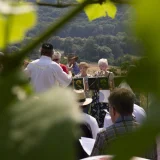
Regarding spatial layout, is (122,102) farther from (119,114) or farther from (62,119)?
(62,119)

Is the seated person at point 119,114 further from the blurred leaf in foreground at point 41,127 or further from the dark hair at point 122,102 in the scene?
the blurred leaf in foreground at point 41,127

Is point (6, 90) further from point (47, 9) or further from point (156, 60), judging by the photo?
point (47, 9)

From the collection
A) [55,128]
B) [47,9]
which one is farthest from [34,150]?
[47,9]

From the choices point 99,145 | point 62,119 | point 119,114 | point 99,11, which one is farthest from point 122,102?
point 62,119

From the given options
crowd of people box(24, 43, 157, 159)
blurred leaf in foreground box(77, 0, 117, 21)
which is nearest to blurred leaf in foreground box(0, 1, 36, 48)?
blurred leaf in foreground box(77, 0, 117, 21)

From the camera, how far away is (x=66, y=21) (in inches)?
7.3

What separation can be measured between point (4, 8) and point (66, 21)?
0.04 m

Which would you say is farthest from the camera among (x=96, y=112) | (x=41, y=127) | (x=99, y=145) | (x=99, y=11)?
(x=96, y=112)

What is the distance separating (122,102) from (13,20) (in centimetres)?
169

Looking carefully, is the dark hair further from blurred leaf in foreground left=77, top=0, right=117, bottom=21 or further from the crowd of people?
blurred leaf in foreground left=77, top=0, right=117, bottom=21

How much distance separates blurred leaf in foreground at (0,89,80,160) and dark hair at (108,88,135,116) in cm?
170

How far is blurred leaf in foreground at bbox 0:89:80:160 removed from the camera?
13 cm

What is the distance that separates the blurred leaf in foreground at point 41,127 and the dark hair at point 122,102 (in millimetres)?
1696

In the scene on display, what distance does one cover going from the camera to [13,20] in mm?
207
